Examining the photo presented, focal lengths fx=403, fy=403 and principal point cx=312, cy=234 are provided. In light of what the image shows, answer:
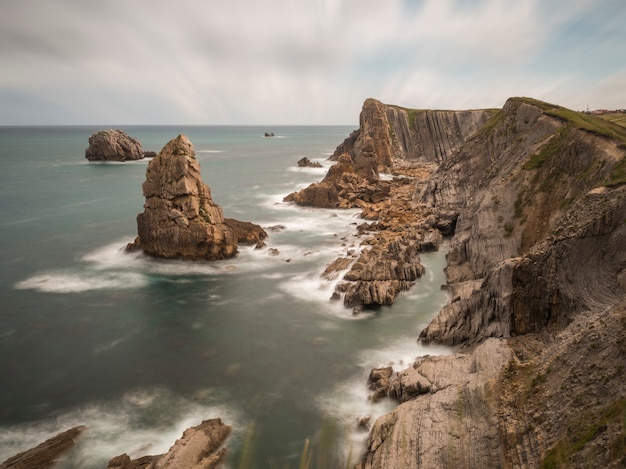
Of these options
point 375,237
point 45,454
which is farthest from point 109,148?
point 45,454

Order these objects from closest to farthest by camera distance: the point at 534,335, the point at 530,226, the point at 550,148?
the point at 534,335, the point at 530,226, the point at 550,148

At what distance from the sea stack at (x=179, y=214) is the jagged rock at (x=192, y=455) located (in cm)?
2455

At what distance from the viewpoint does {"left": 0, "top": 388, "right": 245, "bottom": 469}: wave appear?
1847 cm

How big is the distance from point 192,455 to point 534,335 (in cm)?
1591

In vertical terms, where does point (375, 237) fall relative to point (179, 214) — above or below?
below

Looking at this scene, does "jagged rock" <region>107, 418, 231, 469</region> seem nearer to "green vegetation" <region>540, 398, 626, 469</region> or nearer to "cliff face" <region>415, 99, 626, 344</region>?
"green vegetation" <region>540, 398, 626, 469</region>

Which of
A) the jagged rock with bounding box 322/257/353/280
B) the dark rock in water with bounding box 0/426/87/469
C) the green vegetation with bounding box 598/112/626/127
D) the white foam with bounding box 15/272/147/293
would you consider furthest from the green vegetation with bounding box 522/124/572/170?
the dark rock in water with bounding box 0/426/87/469

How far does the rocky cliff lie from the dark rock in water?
45.3 feet

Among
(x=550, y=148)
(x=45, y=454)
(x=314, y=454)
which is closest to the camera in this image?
(x=314, y=454)

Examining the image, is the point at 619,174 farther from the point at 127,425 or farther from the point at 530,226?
the point at 127,425

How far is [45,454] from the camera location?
1800 centimetres

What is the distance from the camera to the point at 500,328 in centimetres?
2033

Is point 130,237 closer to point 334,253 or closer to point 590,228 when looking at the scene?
point 334,253

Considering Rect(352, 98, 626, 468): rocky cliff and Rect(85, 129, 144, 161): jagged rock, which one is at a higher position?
Rect(85, 129, 144, 161): jagged rock
